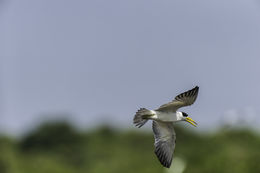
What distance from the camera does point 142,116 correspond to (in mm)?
14086

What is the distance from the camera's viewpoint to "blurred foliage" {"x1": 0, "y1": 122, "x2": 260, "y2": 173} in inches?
1710

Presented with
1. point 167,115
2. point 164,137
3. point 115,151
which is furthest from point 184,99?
point 115,151

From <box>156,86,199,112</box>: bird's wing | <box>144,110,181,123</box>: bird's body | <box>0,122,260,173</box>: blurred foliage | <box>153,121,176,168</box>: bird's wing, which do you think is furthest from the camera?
<box>0,122,260,173</box>: blurred foliage

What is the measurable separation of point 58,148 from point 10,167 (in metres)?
14.8

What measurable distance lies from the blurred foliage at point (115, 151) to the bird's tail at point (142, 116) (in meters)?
24.2

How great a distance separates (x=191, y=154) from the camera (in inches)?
1892

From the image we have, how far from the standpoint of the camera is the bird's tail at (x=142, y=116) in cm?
1401

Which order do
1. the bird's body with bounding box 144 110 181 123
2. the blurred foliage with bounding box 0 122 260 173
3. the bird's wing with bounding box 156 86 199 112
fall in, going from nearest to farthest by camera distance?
the bird's wing with bounding box 156 86 199 112
the bird's body with bounding box 144 110 181 123
the blurred foliage with bounding box 0 122 260 173

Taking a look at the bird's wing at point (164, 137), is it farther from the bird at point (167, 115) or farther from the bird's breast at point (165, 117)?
the bird's breast at point (165, 117)

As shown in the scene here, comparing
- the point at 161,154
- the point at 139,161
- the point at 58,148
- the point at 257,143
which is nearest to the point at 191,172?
the point at 139,161

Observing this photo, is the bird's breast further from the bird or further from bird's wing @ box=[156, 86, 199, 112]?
bird's wing @ box=[156, 86, 199, 112]

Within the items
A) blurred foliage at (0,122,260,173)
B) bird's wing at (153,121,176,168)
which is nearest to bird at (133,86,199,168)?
bird's wing at (153,121,176,168)

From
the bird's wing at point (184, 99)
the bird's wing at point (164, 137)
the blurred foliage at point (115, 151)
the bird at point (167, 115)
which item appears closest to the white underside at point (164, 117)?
the bird at point (167, 115)

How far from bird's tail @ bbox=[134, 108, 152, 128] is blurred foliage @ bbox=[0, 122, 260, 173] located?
24.2 metres
